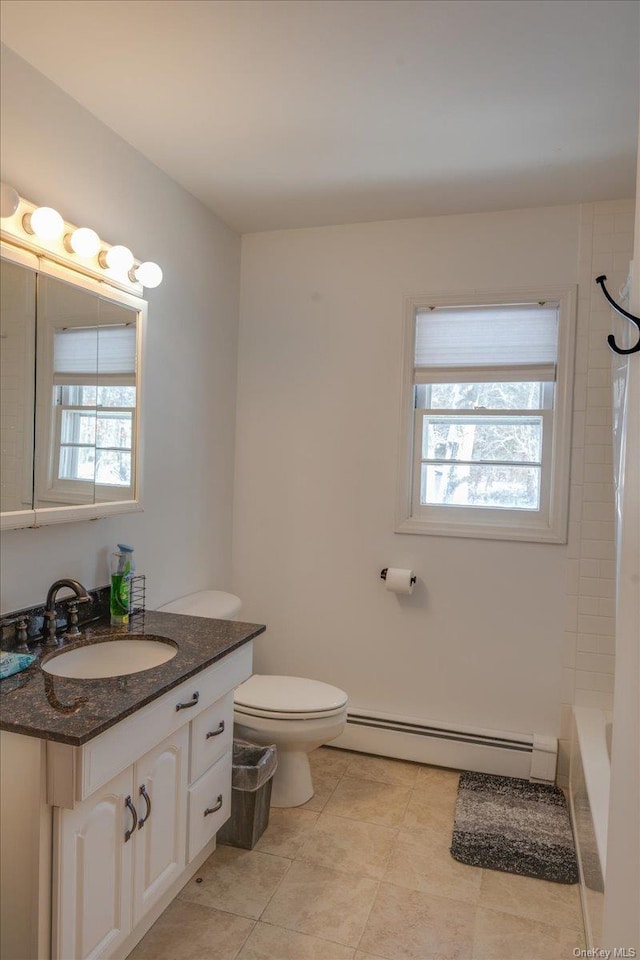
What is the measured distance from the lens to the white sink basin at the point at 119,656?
1886 millimetres

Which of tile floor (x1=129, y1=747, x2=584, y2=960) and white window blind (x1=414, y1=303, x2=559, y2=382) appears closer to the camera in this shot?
tile floor (x1=129, y1=747, x2=584, y2=960)

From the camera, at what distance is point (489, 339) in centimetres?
283

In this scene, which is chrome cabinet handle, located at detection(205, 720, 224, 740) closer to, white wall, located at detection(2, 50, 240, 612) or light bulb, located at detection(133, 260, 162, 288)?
white wall, located at detection(2, 50, 240, 612)

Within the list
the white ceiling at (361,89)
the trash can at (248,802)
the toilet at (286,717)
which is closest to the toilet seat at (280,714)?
the toilet at (286,717)

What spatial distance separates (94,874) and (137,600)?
1067 millimetres

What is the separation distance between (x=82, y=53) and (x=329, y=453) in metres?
1.82

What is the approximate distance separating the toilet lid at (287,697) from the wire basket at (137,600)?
0.50 metres

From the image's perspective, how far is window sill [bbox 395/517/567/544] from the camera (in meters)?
2.73

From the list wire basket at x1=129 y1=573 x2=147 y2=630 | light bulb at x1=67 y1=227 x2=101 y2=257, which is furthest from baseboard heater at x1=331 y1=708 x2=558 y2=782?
light bulb at x1=67 y1=227 x2=101 y2=257

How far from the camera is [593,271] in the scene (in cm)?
267

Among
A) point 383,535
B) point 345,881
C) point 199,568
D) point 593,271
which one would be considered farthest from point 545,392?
point 345,881

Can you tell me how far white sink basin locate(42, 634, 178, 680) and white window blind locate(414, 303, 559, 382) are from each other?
1.68m

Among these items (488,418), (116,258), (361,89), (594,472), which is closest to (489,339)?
(488,418)

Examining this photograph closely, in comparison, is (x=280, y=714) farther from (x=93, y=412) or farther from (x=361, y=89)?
(x=361, y=89)
